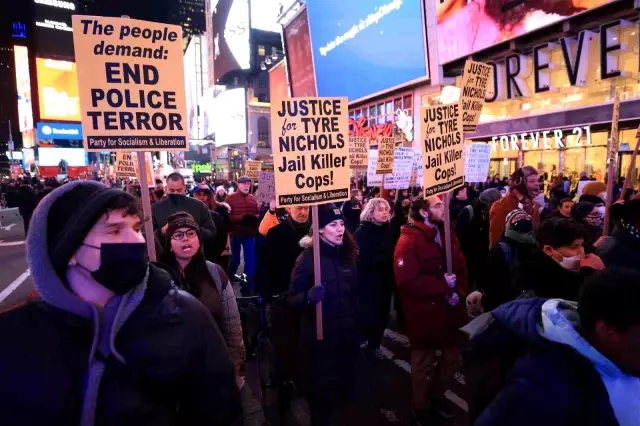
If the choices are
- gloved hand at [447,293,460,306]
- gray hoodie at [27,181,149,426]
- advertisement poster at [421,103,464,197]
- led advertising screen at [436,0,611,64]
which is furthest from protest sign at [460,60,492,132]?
led advertising screen at [436,0,611,64]

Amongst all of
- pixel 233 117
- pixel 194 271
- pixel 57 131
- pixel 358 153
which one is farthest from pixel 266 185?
pixel 233 117

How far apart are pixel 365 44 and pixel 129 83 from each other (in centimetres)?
2436

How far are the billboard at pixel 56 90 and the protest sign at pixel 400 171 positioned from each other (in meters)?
51.1

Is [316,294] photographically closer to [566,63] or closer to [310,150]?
[310,150]

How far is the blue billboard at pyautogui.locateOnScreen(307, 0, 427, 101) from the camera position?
2191 cm

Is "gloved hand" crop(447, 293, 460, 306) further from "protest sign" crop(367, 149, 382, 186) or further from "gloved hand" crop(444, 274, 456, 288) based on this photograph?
"protest sign" crop(367, 149, 382, 186)

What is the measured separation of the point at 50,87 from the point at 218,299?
57.7 meters

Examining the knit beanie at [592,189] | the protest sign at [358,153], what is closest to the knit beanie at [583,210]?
the knit beanie at [592,189]

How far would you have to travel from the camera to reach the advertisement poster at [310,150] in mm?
3906

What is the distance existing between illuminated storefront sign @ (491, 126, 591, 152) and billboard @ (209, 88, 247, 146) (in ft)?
159

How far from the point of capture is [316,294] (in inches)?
135

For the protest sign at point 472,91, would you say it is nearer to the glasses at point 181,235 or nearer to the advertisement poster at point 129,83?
the advertisement poster at point 129,83

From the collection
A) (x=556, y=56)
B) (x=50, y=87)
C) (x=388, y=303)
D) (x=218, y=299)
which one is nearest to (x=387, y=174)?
(x=388, y=303)

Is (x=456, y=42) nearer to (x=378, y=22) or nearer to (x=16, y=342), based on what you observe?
(x=378, y=22)
